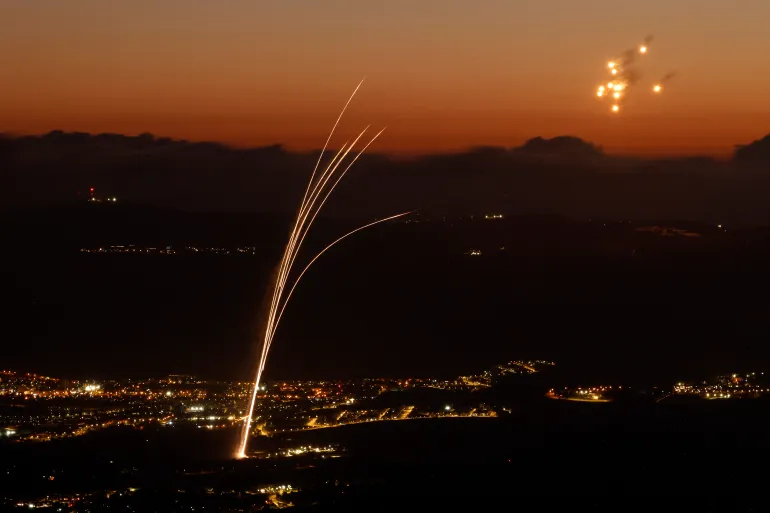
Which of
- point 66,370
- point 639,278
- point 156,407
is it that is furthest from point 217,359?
point 639,278

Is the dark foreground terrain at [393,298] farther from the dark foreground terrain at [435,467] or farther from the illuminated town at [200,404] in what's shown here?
the dark foreground terrain at [435,467]

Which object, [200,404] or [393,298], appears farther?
[393,298]

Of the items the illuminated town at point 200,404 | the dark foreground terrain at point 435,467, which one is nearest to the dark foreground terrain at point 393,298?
the illuminated town at point 200,404

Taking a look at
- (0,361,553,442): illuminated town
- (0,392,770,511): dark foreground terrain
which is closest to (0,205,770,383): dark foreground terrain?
(0,361,553,442): illuminated town

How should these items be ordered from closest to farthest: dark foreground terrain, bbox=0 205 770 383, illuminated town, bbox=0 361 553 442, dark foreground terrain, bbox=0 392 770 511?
1. dark foreground terrain, bbox=0 392 770 511
2. illuminated town, bbox=0 361 553 442
3. dark foreground terrain, bbox=0 205 770 383

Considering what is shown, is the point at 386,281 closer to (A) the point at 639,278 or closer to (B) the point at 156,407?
(A) the point at 639,278

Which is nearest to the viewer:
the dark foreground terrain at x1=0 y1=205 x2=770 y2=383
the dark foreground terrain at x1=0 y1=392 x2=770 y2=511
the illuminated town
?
the dark foreground terrain at x1=0 y1=392 x2=770 y2=511

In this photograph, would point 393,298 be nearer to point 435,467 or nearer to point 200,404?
point 200,404

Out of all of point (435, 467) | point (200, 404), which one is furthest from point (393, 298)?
point (435, 467)

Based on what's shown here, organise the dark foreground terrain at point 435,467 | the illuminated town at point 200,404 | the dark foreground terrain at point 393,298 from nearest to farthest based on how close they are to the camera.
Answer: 1. the dark foreground terrain at point 435,467
2. the illuminated town at point 200,404
3. the dark foreground terrain at point 393,298

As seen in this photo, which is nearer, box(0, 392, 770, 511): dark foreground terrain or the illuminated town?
box(0, 392, 770, 511): dark foreground terrain

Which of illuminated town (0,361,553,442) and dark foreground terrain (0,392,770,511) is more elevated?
dark foreground terrain (0,392,770,511)

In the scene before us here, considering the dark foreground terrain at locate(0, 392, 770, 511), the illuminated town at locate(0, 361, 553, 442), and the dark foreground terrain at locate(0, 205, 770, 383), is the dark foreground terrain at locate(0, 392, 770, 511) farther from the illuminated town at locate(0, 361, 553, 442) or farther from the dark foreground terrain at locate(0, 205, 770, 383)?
the dark foreground terrain at locate(0, 205, 770, 383)
